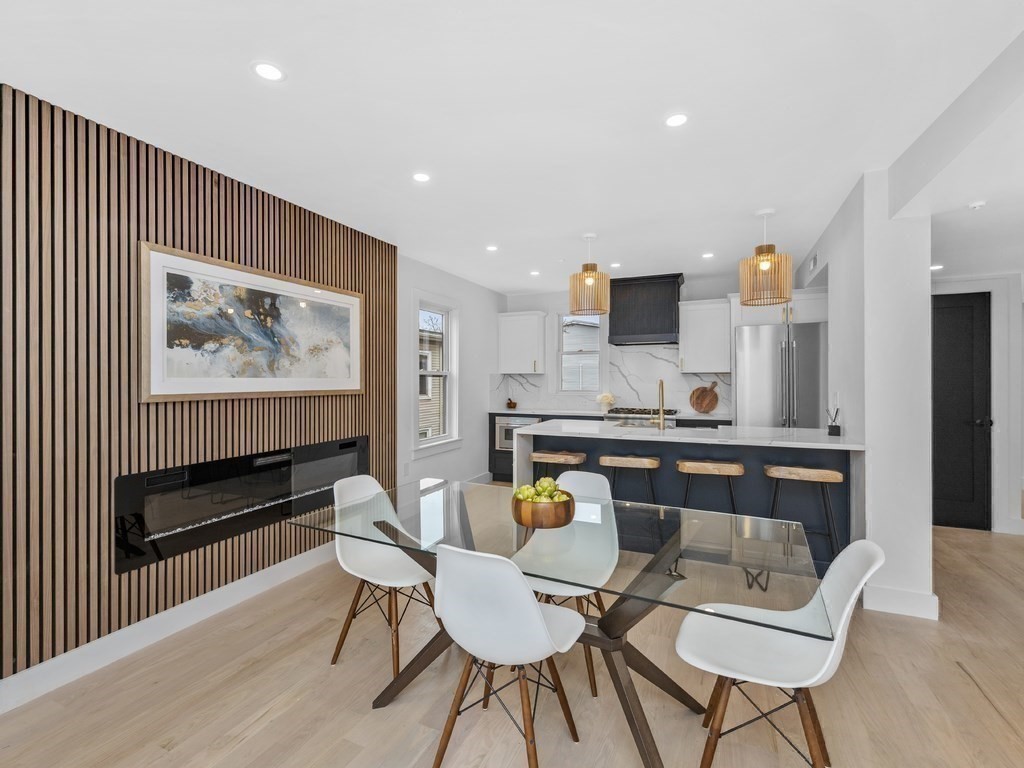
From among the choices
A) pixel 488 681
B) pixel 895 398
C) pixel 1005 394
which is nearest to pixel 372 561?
pixel 488 681

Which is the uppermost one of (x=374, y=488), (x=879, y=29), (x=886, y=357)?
(x=879, y=29)

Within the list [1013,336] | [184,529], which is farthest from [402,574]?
[1013,336]

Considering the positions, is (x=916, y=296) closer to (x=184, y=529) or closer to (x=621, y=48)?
(x=621, y=48)

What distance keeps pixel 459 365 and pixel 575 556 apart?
3.99m

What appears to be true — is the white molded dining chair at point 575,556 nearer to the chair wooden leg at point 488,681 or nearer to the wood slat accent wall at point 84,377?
the chair wooden leg at point 488,681

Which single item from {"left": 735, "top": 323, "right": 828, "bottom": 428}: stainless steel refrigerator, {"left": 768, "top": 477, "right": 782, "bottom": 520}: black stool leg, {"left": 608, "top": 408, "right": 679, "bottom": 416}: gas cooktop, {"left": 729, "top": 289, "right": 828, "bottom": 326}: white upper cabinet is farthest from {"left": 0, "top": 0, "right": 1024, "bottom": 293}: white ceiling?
{"left": 608, "top": 408, "right": 679, "bottom": 416}: gas cooktop

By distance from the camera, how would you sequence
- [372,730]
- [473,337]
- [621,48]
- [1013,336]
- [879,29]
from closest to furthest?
1. [879,29]
2. [621,48]
3. [372,730]
4. [1013,336]
5. [473,337]

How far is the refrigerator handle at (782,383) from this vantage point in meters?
4.56

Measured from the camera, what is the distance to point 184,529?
283cm

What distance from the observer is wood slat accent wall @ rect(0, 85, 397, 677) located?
6.97ft

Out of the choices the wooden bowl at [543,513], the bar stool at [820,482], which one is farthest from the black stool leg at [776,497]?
the wooden bowl at [543,513]

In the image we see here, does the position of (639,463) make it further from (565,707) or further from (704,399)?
(704,399)

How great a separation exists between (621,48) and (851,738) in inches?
107

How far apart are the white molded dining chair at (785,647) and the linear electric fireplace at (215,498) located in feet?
8.58
